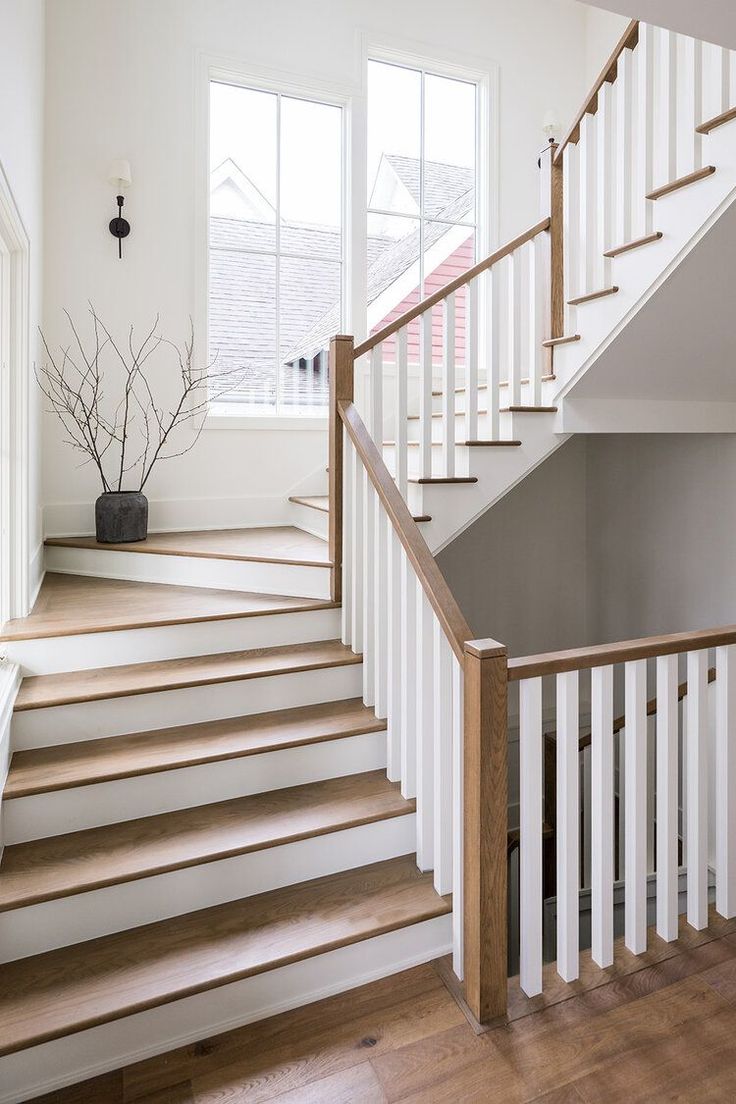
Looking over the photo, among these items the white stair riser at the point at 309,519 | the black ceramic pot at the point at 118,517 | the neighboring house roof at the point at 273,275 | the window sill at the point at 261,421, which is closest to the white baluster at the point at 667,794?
the white stair riser at the point at 309,519

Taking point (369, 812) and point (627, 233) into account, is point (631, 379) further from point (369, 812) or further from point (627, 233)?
point (369, 812)

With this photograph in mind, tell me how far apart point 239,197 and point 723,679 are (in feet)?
12.4

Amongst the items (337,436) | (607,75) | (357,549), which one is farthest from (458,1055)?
(607,75)

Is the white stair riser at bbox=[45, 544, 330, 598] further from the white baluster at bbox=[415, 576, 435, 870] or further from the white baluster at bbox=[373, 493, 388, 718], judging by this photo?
the white baluster at bbox=[415, 576, 435, 870]

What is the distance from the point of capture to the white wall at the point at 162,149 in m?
3.84

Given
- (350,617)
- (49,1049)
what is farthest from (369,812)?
(49,1049)

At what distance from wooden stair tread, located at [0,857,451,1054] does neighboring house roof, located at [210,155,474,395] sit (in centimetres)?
312

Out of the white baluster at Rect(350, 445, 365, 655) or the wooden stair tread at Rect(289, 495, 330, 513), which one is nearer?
the white baluster at Rect(350, 445, 365, 655)

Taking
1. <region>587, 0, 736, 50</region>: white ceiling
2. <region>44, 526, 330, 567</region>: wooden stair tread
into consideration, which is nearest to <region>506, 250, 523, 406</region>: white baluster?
<region>44, 526, 330, 567</region>: wooden stair tread

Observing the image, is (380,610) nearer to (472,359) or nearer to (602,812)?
(602,812)

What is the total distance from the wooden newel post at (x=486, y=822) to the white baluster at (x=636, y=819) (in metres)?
0.45

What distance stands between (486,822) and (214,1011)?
85cm

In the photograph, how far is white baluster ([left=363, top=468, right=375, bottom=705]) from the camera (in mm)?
2629

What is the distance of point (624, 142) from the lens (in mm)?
2715
